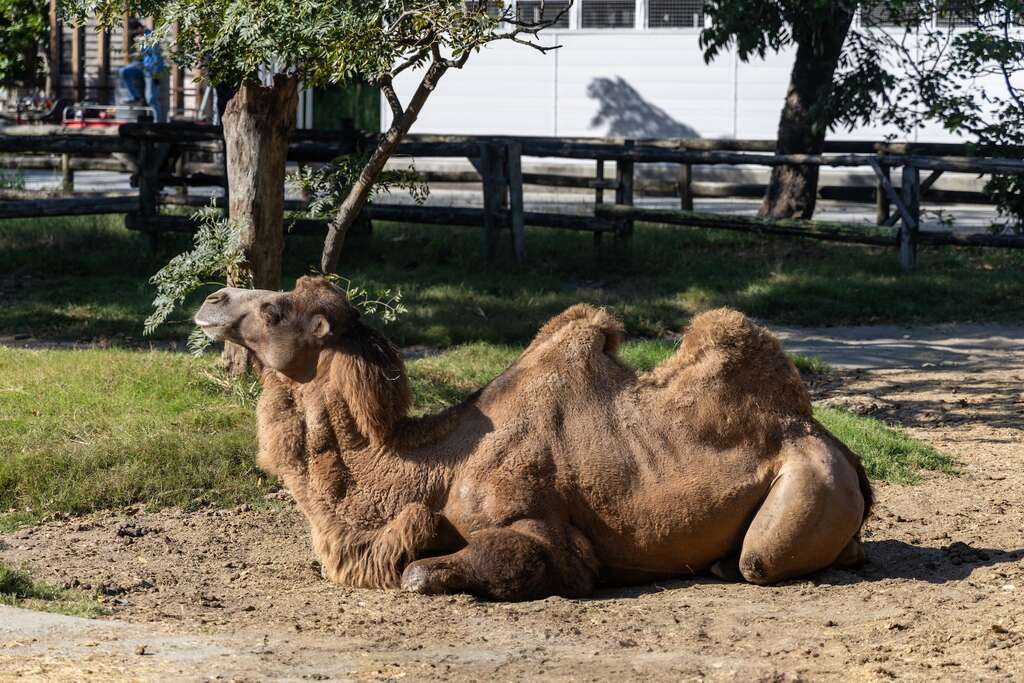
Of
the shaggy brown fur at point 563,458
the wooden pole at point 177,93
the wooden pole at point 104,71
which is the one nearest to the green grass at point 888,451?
the shaggy brown fur at point 563,458

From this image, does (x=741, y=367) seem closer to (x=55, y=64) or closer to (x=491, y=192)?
(x=491, y=192)

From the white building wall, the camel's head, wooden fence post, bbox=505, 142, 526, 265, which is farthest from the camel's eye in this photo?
the white building wall

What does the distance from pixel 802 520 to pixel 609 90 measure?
20408 mm

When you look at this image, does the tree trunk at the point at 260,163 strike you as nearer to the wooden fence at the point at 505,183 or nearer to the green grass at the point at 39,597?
the green grass at the point at 39,597

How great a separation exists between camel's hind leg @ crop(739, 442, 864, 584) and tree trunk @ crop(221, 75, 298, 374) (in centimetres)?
411

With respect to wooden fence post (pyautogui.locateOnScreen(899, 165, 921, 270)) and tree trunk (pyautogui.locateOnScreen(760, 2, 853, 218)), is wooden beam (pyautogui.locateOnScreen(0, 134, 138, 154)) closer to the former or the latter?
tree trunk (pyautogui.locateOnScreen(760, 2, 853, 218))

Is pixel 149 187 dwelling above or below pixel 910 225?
above

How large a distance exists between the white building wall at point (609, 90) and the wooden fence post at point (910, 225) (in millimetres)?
9786

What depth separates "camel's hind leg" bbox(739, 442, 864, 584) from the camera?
555 centimetres

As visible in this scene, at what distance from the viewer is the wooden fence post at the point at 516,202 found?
14922mm

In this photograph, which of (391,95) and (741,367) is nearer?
(741,367)

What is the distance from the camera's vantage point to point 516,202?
1493 centimetres

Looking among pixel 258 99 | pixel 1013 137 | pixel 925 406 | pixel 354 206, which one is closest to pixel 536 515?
pixel 354 206

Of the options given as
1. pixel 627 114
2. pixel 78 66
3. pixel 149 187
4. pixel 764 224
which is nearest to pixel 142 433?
pixel 149 187
